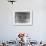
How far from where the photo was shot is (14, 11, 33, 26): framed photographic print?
4.02m

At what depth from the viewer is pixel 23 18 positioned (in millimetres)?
4047

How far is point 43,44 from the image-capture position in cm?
366

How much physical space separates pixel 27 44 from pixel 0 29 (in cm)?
94

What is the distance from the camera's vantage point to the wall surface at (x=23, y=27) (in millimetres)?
4023

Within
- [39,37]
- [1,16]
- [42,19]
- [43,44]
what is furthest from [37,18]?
[1,16]

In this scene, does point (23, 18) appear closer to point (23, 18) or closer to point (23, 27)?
point (23, 18)

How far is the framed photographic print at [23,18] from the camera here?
13.2 ft

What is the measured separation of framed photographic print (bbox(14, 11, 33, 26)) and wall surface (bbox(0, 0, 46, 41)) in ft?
0.31

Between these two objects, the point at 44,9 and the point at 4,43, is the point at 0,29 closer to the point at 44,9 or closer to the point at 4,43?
the point at 4,43

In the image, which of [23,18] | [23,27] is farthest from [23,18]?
[23,27]

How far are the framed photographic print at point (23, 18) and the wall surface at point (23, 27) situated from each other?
0.31 feet

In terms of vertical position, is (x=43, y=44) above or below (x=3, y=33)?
below

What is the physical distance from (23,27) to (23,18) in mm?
267

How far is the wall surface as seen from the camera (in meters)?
4.02
